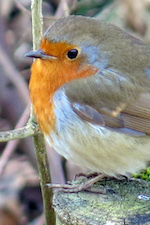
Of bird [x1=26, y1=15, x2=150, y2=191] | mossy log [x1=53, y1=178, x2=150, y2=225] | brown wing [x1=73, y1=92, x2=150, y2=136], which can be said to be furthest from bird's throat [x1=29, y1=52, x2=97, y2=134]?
mossy log [x1=53, y1=178, x2=150, y2=225]

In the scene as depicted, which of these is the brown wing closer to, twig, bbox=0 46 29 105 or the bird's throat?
the bird's throat

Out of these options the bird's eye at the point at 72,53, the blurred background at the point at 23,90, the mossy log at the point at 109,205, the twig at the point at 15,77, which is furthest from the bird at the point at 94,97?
the twig at the point at 15,77

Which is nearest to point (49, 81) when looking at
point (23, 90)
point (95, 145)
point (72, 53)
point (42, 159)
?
point (72, 53)

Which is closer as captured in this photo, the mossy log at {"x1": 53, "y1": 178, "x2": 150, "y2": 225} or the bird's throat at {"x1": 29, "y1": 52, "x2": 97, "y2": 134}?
the mossy log at {"x1": 53, "y1": 178, "x2": 150, "y2": 225}

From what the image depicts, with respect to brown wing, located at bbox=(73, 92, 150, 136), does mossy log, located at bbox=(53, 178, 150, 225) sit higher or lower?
lower

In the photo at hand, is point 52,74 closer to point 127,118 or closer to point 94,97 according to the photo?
point 94,97

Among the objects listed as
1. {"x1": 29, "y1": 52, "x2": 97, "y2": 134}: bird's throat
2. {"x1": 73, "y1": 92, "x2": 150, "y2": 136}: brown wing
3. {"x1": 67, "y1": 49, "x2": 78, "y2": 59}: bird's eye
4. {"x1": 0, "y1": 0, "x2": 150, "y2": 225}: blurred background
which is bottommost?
{"x1": 0, "y1": 0, "x2": 150, "y2": 225}: blurred background

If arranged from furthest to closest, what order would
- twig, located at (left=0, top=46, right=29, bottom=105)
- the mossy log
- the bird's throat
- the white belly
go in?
twig, located at (left=0, top=46, right=29, bottom=105)
the bird's throat
the white belly
the mossy log
